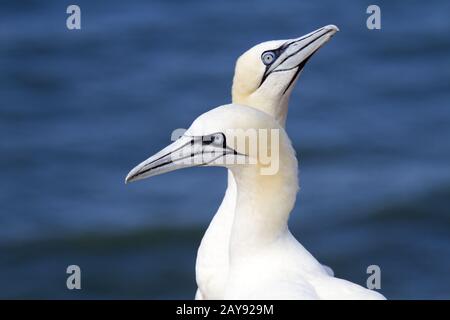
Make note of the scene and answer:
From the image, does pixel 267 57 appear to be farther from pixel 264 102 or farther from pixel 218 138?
pixel 218 138

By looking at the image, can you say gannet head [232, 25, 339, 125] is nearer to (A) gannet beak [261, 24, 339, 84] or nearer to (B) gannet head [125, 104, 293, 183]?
(A) gannet beak [261, 24, 339, 84]

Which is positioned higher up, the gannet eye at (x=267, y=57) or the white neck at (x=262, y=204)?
the gannet eye at (x=267, y=57)

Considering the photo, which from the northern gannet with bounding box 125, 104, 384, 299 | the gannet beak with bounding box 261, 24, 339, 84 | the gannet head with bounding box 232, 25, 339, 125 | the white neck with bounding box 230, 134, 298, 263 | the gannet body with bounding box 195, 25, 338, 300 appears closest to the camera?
the northern gannet with bounding box 125, 104, 384, 299

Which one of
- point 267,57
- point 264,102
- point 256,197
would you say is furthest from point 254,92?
point 256,197

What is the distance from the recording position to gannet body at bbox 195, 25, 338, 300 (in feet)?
27.0

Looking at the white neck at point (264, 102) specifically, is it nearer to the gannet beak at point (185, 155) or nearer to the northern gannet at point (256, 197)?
the northern gannet at point (256, 197)

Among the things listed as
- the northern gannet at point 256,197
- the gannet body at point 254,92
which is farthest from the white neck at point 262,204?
the gannet body at point 254,92

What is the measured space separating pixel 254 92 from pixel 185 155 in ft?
3.85

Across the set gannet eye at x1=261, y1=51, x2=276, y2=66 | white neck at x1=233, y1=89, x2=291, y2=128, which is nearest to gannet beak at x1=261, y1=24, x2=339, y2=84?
gannet eye at x1=261, y1=51, x2=276, y2=66

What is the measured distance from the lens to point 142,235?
37.3ft

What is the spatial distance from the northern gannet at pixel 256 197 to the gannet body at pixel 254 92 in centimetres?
58

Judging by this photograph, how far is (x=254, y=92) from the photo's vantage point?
8445 millimetres

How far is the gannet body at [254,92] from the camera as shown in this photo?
8234 millimetres
